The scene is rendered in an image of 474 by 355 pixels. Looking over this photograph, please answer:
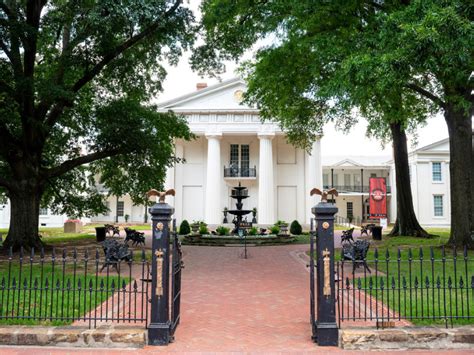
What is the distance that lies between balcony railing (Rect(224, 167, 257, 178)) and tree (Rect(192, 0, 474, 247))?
17.5m

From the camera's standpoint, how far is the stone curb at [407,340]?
17.3 ft

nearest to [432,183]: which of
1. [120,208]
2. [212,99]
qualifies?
[212,99]

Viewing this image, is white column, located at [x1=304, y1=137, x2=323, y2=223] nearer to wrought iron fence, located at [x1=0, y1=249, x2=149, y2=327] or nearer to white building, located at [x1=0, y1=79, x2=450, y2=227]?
white building, located at [x1=0, y1=79, x2=450, y2=227]

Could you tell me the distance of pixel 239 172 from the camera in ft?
122

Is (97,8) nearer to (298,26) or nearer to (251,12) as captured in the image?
(251,12)

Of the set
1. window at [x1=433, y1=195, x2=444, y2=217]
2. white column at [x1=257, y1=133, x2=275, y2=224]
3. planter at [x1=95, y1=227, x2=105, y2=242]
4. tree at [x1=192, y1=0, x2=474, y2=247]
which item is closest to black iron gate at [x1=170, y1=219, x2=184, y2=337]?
tree at [x1=192, y1=0, x2=474, y2=247]

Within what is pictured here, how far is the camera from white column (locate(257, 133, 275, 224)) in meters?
33.7

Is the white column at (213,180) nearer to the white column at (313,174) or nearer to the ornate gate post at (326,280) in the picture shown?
the white column at (313,174)

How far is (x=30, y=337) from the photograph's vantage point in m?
5.34

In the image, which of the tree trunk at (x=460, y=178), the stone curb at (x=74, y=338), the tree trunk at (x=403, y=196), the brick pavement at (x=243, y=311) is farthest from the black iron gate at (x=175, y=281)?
the tree trunk at (x=403, y=196)

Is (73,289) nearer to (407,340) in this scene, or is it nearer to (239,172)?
(407,340)

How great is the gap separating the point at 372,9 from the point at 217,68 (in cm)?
659

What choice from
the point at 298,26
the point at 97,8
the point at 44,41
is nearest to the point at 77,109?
the point at 44,41

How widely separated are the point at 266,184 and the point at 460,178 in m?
19.7
